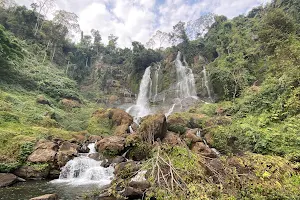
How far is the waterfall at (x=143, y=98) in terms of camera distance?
3258 cm

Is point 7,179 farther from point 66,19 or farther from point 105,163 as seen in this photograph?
point 66,19

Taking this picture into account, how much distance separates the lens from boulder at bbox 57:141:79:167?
12.7 m

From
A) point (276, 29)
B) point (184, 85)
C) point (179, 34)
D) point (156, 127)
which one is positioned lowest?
point (156, 127)

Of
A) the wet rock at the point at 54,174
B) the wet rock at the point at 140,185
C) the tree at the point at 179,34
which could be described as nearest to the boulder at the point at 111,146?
the wet rock at the point at 54,174

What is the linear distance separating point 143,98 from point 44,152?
84.7 ft

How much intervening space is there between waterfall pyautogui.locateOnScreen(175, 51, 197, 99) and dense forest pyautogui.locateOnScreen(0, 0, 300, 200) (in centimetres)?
124

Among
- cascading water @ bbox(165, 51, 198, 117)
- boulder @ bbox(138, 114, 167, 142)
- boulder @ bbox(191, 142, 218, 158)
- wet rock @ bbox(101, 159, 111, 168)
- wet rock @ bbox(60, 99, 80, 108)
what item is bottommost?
wet rock @ bbox(101, 159, 111, 168)

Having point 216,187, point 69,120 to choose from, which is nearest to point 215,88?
point 69,120

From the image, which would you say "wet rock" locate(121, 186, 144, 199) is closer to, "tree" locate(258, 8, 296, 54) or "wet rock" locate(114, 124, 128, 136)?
"wet rock" locate(114, 124, 128, 136)

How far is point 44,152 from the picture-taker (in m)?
12.8

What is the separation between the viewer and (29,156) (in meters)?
12.3

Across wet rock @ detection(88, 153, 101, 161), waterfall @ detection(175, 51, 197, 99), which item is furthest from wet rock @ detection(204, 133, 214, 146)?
waterfall @ detection(175, 51, 197, 99)

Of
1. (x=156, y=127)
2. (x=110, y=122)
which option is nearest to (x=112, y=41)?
(x=110, y=122)

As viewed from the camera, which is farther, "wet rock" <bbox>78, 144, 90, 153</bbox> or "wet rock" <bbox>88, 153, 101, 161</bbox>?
"wet rock" <bbox>78, 144, 90, 153</bbox>
